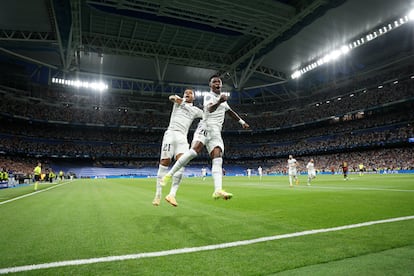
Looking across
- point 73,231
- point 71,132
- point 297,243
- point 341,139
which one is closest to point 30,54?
point 71,132

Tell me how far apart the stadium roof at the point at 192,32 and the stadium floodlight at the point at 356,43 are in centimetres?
98

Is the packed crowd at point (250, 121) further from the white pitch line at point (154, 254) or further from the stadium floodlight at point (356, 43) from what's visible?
the white pitch line at point (154, 254)

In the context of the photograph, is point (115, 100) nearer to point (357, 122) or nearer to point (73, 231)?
point (357, 122)

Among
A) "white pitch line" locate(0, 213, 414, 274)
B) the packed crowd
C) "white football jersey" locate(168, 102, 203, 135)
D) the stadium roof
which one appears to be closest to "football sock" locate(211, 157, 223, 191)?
"white football jersey" locate(168, 102, 203, 135)

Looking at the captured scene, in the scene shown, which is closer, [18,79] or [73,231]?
[73,231]

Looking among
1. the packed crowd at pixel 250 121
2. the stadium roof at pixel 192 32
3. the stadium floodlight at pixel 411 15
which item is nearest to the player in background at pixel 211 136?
the stadium roof at pixel 192 32

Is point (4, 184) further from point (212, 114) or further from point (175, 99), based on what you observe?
point (212, 114)

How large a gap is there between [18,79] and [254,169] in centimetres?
5508

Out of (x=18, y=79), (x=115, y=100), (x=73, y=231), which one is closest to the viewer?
(x=73, y=231)

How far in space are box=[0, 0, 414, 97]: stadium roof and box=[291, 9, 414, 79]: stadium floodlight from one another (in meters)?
0.98

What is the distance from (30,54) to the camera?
46.4m

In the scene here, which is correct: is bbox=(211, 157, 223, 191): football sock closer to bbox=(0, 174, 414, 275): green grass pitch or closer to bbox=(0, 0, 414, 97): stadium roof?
bbox=(0, 174, 414, 275): green grass pitch

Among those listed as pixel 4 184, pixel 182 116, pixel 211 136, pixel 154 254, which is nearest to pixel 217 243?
pixel 154 254

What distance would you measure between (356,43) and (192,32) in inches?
1015
